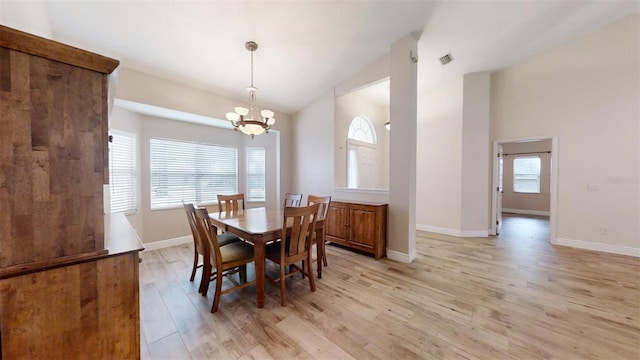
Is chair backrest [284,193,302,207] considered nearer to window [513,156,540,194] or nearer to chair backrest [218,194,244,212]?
chair backrest [218,194,244,212]

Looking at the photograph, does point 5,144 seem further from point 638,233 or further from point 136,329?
point 638,233

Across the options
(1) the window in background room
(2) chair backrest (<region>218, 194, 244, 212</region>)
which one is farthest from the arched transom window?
(2) chair backrest (<region>218, 194, 244, 212</region>)

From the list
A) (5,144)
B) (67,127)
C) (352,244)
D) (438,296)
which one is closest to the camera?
(5,144)

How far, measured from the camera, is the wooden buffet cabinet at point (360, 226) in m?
3.38

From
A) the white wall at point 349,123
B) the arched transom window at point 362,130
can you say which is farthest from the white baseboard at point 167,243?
the arched transom window at point 362,130

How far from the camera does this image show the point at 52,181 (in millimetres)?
981

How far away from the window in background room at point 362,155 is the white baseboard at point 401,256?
185cm

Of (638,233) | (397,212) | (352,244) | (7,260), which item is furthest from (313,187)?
(638,233)

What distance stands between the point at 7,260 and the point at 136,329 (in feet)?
2.00

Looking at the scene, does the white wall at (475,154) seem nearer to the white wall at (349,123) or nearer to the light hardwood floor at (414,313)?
the light hardwood floor at (414,313)

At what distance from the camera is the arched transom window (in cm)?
513

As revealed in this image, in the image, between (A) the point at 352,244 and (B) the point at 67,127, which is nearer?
(B) the point at 67,127

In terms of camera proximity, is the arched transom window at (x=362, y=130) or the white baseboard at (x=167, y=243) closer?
the white baseboard at (x=167, y=243)

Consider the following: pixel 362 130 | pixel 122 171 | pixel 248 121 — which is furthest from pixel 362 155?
pixel 122 171
